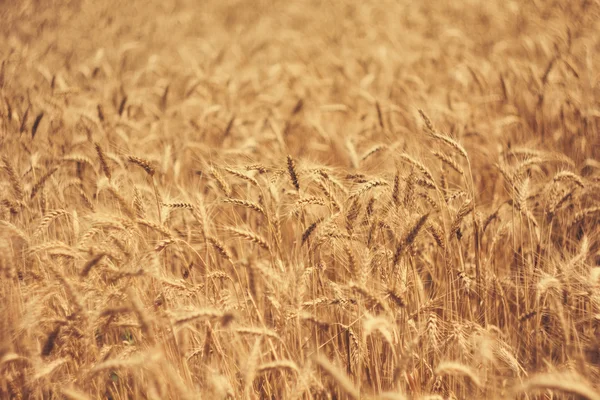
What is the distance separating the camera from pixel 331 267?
2537mm

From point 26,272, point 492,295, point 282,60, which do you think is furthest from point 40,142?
point 282,60

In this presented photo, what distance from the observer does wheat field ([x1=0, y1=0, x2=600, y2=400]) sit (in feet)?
5.98

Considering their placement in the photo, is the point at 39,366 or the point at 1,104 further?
the point at 1,104

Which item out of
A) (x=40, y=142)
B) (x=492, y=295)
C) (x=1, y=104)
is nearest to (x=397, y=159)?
(x=492, y=295)

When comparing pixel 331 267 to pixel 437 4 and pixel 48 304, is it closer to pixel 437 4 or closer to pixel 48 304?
pixel 48 304

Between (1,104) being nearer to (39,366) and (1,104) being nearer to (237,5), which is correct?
(39,366)

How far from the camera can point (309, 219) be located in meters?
2.48

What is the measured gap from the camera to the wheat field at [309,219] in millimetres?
1824

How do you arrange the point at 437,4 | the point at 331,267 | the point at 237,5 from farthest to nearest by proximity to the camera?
the point at 237,5 < the point at 437,4 < the point at 331,267

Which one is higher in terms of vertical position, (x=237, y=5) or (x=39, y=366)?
(x=237, y=5)

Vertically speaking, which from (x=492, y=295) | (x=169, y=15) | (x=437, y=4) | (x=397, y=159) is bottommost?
(x=492, y=295)

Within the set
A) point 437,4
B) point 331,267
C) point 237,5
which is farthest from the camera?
point 237,5

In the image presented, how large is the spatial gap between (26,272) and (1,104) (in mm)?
2330

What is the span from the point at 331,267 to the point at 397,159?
71 centimetres
